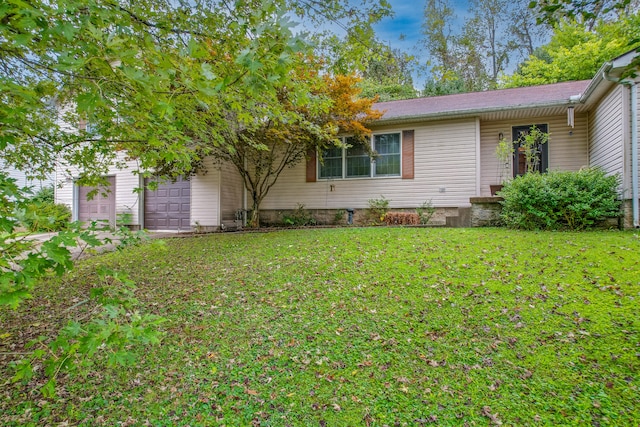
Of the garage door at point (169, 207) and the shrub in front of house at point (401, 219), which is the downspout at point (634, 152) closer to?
the shrub in front of house at point (401, 219)

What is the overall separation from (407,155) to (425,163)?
0.57 meters

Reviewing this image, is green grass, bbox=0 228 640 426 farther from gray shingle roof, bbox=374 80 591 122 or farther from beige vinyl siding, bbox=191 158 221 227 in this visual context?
beige vinyl siding, bbox=191 158 221 227

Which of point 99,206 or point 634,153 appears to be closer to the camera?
point 634,153

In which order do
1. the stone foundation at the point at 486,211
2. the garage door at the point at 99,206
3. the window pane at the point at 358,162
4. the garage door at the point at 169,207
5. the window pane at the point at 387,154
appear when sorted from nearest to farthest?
1. the stone foundation at the point at 486,211
2. the window pane at the point at 387,154
3. the window pane at the point at 358,162
4. the garage door at the point at 169,207
5. the garage door at the point at 99,206

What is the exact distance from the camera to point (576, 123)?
28.6 ft

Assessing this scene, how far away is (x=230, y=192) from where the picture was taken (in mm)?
10781

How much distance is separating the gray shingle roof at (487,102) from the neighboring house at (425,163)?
3cm

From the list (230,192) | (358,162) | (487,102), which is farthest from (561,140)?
(230,192)

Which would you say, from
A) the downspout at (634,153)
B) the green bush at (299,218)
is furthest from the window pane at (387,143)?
the downspout at (634,153)

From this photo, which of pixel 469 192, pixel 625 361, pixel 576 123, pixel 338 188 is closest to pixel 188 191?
pixel 338 188

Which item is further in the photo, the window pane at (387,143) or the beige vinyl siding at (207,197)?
the beige vinyl siding at (207,197)

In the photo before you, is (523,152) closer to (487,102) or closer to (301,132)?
(487,102)

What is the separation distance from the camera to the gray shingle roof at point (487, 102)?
8.47 metres

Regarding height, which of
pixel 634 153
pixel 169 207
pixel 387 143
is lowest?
pixel 169 207
